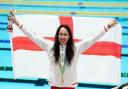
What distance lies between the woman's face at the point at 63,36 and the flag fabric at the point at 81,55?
1.02 meters

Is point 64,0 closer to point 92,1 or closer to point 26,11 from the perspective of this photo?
point 92,1

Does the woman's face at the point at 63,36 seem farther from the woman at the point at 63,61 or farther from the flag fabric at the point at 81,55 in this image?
the flag fabric at the point at 81,55

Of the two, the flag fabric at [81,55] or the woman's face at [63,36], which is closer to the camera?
the woman's face at [63,36]

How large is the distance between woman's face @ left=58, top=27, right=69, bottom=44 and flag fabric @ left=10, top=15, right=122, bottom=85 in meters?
1.02

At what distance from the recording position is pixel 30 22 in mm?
4461

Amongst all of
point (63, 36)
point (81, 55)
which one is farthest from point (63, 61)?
point (81, 55)

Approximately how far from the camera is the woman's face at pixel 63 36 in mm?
3246

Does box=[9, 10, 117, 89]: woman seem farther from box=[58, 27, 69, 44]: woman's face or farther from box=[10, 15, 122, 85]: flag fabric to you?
box=[10, 15, 122, 85]: flag fabric

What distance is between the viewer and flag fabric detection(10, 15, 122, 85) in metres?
4.31

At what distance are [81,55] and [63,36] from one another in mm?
1208

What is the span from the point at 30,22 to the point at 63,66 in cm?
138

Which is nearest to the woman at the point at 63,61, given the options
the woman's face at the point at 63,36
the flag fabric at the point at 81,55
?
the woman's face at the point at 63,36

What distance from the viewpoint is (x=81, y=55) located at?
4.41 metres

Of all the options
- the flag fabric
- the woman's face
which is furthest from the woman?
the flag fabric
